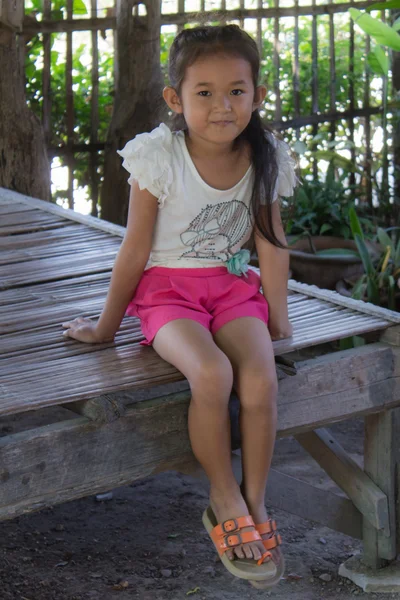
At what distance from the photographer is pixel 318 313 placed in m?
3.01

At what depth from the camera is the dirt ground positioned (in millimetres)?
3186

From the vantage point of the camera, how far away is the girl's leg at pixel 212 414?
89.8 inches

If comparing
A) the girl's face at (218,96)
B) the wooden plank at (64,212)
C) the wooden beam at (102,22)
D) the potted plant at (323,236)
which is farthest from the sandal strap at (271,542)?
the wooden beam at (102,22)

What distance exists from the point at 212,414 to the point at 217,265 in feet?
1.75

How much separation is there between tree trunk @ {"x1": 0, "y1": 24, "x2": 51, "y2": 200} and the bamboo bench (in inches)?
53.7

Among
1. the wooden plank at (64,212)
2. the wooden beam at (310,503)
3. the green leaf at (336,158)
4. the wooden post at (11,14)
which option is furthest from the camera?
the green leaf at (336,158)

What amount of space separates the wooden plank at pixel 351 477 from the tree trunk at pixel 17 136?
2691 mm

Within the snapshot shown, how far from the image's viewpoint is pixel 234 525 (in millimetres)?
2254

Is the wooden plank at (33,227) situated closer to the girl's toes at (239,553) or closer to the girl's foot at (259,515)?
the girl's foot at (259,515)

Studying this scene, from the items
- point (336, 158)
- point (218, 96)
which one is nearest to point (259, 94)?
point (218, 96)

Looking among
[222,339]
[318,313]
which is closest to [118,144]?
[318,313]

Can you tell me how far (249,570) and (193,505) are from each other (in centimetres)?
173

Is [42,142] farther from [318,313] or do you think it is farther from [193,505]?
[318,313]

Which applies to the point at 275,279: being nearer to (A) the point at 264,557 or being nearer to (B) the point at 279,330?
(B) the point at 279,330
